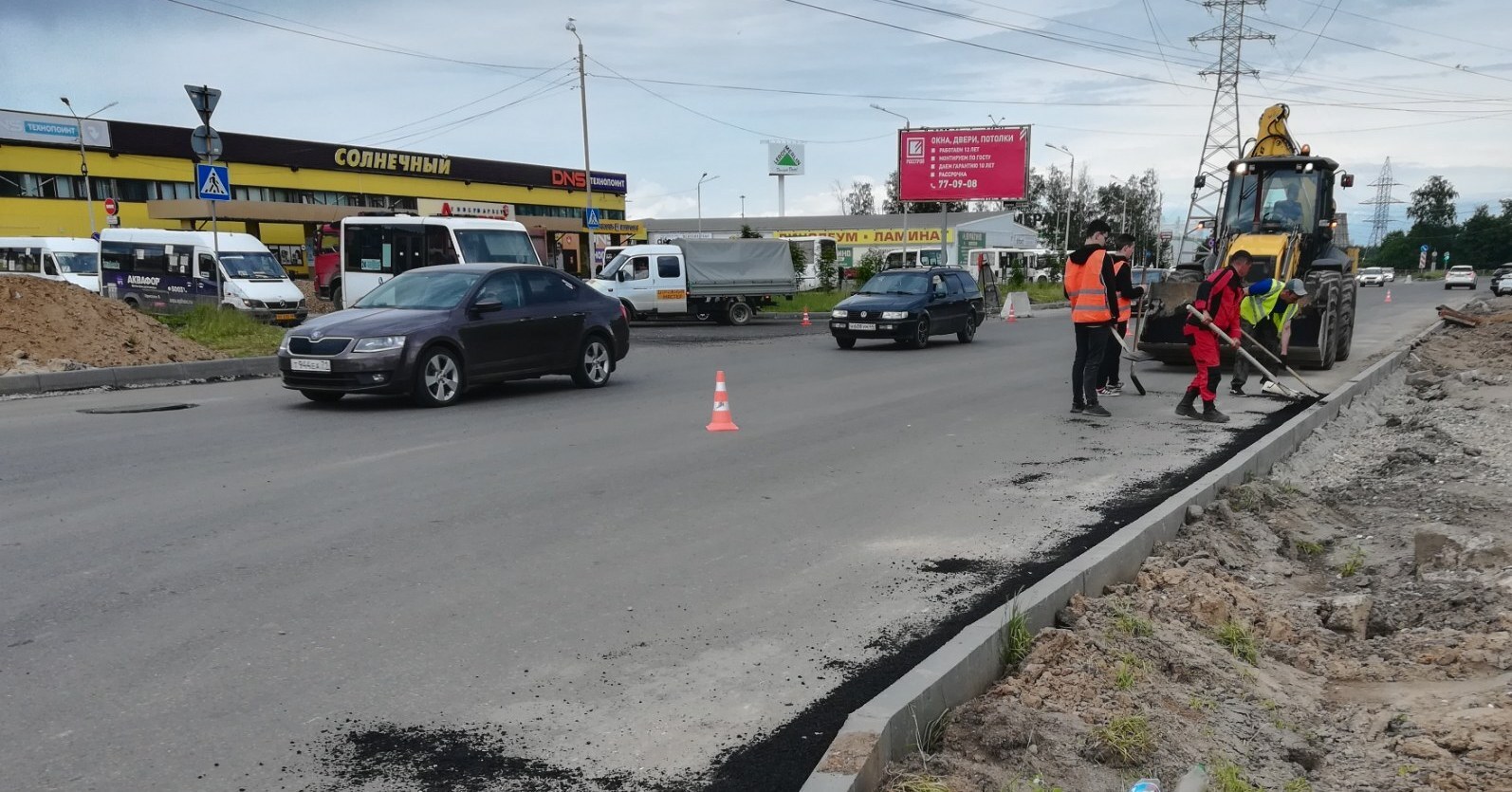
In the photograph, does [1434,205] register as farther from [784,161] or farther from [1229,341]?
[1229,341]

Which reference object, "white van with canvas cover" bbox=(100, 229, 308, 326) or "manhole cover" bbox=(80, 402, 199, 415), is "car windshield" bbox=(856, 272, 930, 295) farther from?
"white van with canvas cover" bbox=(100, 229, 308, 326)

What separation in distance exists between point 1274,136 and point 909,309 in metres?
6.65

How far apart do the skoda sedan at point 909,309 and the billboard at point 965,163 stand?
21400 mm

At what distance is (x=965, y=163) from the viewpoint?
41625mm

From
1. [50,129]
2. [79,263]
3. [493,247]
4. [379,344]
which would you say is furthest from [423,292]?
[50,129]

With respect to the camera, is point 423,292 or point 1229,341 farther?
point 423,292

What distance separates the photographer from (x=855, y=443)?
9039 mm

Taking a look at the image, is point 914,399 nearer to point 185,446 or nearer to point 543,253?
point 185,446

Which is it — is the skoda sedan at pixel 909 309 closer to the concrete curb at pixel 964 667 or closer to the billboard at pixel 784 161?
the concrete curb at pixel 964 667

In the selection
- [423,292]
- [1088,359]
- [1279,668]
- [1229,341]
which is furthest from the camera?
[423,292]

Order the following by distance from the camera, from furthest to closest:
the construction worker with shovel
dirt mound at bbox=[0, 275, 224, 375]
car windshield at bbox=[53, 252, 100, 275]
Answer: car windshield at bbox=[53, 252, 100, 275], dirt mound at bbox=[0, 275, 224, 375], the construction worker with shovel

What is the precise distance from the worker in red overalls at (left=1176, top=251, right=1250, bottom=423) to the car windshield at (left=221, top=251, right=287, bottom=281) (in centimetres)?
2146

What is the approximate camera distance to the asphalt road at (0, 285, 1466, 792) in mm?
3432

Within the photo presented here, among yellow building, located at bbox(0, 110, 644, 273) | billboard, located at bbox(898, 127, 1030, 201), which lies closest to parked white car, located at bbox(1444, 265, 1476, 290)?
billboard, located at bbox(898, 127, 1030, 201)
